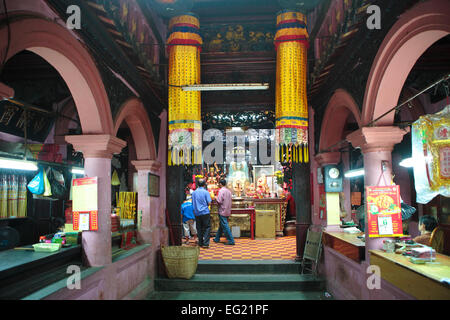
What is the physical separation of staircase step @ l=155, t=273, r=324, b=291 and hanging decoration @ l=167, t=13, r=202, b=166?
2556mm

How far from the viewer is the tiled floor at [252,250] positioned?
8.05 meters

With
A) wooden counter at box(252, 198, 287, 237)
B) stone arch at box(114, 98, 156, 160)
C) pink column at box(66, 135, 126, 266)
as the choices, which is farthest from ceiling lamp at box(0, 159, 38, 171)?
wooden counter at box(252, 198, 287, 237)

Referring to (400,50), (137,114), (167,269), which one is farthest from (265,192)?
(400,50)

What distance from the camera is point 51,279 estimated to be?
4051 millimetres

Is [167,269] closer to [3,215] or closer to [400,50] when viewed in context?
[3,215]

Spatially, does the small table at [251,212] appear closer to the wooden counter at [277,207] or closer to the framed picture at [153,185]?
the wooden counter at [277,207]

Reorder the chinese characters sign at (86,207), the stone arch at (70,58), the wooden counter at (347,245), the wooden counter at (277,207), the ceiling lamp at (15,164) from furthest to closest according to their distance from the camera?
the wooden counter at (277,207) < the ceiling lamp at (15,164) < the wooden counter at (347,245) < the chinese characters sign at (86,207) < the stone arch at (70,58)

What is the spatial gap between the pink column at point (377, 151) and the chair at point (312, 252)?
2.30 m

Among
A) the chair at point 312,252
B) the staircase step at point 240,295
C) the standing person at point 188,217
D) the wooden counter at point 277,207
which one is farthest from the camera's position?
the wooden counter at point 277,207

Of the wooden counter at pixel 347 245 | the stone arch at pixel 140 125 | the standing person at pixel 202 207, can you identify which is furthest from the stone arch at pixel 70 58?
the standing person at pixel 202 207

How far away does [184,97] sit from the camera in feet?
21.2

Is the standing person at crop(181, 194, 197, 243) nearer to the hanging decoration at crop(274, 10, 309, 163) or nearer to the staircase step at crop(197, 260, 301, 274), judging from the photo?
the staircase step at crop(197, 260, 301, 274)

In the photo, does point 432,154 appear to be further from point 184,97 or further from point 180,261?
point 180,261

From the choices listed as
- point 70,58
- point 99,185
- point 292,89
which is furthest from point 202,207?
point 70,58
